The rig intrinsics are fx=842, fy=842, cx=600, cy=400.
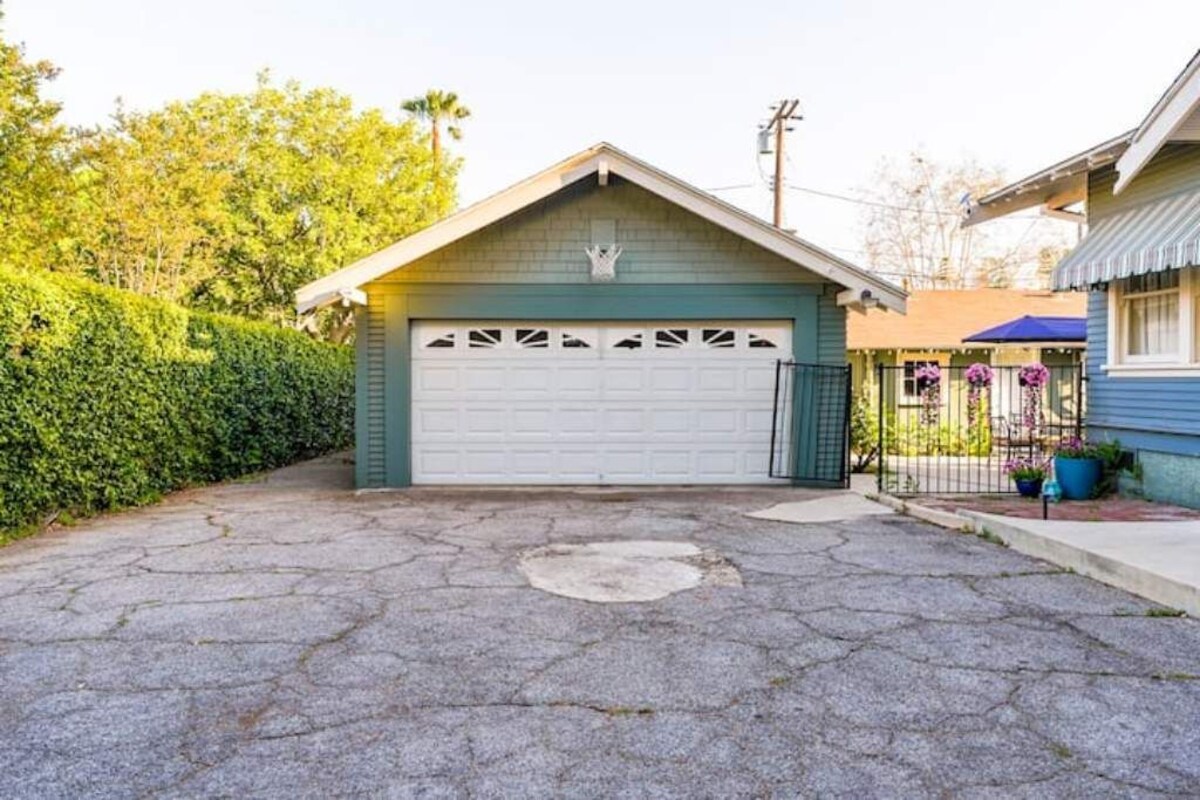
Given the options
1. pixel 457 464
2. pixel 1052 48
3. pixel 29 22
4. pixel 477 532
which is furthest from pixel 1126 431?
pixel 29 22

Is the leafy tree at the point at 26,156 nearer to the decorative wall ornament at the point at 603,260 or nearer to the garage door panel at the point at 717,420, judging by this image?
the decorative wall ornament at the point at 603,260

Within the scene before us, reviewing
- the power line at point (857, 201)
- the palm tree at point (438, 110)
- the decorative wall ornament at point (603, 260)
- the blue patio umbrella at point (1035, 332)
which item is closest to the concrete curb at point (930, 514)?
the decorative wall ornament at point (603, 260)

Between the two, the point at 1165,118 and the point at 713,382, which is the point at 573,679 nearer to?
the point at 1165,118

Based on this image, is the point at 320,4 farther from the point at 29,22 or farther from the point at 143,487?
the point at 143,487

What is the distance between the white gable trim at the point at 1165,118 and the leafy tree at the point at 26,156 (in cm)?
1735

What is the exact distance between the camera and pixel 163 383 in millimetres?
9773

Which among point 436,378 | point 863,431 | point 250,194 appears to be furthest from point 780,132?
point 250,194

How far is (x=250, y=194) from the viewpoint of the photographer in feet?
72.5

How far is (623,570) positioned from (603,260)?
5.66 metres

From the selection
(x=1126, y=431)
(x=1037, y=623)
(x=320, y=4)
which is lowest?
(x=1037, y=623)

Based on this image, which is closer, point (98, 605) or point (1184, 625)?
point (1184, 625)

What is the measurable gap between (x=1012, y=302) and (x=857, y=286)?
13157mm

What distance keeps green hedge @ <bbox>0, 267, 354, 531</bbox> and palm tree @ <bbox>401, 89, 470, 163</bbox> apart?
21.0 m

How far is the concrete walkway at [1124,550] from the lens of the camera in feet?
16.6
